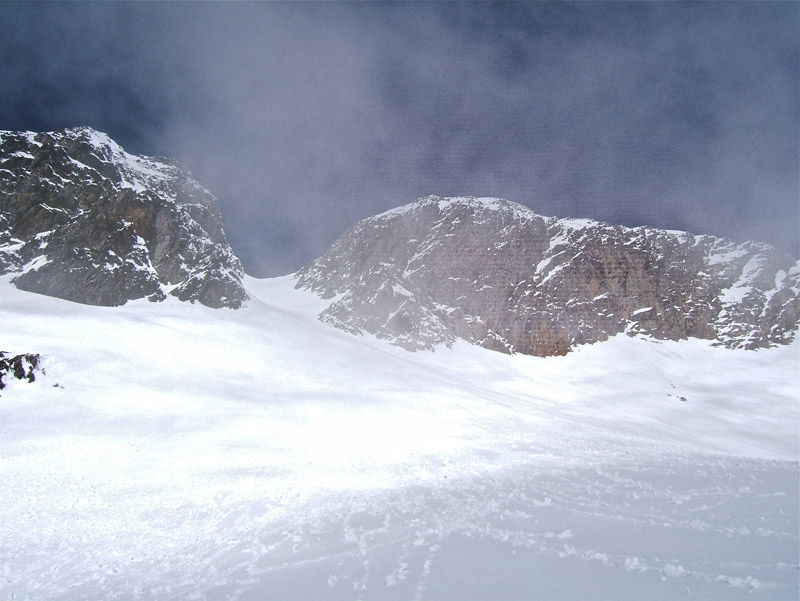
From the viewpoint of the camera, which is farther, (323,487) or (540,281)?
(540,281)

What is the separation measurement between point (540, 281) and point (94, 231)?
8919 centimetres

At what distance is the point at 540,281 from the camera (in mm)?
114688

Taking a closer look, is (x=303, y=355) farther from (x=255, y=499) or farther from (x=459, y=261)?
(x=459, y=261)

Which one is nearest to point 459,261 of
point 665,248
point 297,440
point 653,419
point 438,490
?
point 665,248

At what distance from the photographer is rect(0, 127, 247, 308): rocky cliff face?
5425 centimetres

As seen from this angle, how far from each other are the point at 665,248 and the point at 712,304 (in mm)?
17840

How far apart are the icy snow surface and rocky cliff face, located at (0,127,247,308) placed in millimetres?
5962

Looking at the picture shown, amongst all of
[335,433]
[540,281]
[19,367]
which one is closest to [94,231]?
[19,367]

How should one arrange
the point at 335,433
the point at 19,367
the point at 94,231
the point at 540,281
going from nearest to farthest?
1. the point at 335,433
2. the point at 19,367
3. the point at 94,231
4. the point at 540,281

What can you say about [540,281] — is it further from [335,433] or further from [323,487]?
[323,487]

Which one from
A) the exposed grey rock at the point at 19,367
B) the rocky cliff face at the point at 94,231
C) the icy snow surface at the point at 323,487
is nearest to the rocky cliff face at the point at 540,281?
the rocky cliff face at the point at 94,231

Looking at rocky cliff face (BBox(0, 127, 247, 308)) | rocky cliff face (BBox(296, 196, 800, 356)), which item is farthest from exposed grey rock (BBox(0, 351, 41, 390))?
rocky cliff face (BBox(296, 196, 800, 356))

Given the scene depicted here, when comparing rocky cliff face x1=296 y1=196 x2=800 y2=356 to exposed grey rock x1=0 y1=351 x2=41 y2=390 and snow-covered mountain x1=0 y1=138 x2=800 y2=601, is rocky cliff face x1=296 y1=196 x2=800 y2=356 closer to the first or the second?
snow-covered mountain x1=0 y1=138 x2=800 y2=601

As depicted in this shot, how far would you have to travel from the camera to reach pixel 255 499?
1775 centimetres
